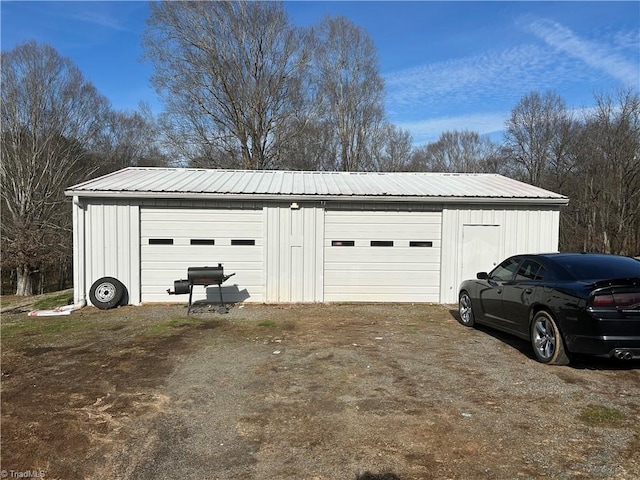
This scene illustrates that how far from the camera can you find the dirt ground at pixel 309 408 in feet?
11.2

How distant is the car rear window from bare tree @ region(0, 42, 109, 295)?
83.7 feet

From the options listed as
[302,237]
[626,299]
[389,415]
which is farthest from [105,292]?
[626,299]

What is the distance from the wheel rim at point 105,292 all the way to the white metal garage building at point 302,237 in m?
0.37

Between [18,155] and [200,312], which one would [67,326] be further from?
[18,155]

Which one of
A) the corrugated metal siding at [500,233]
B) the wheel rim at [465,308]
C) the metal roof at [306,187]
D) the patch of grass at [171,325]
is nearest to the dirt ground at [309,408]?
the patch of grass at [171,325]

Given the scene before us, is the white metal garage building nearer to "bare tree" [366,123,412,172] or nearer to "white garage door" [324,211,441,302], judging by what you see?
"white garage door" [324,211,441,302]

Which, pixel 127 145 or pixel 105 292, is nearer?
pixel 105 292

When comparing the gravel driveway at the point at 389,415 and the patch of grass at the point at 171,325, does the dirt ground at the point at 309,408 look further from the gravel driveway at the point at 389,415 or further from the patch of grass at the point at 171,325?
the patch of grass at the point at 171,325

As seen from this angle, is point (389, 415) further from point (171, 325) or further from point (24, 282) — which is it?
point (24, 282)

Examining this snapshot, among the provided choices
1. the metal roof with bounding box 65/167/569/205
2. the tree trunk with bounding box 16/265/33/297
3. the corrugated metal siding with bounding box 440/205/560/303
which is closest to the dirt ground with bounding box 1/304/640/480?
the corrugated metal siding with bounding box 440/205/560/303

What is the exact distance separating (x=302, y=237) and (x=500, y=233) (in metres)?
5.20

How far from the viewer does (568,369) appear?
5.68 m

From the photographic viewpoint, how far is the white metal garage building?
35.9 ft

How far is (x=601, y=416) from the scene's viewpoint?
425cm
